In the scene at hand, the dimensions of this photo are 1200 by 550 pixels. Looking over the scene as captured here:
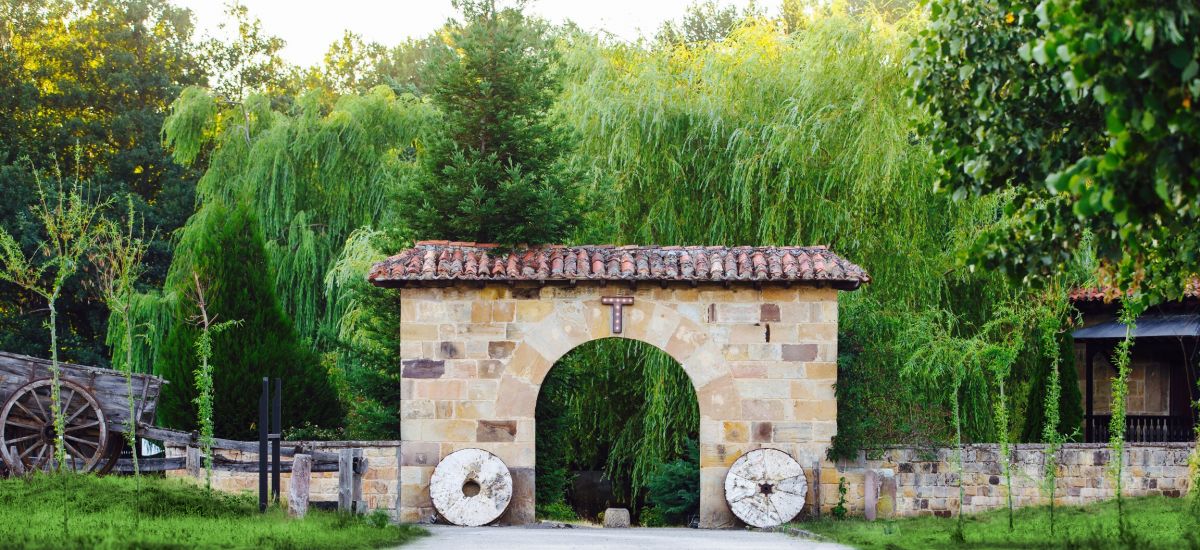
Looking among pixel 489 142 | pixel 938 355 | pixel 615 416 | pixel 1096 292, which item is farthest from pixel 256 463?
pixel 1096 292

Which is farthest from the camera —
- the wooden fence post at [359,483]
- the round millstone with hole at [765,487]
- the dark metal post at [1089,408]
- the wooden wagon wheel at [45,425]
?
the dark metal post at [1089,408]

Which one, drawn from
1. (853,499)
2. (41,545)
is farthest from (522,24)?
(41,545)

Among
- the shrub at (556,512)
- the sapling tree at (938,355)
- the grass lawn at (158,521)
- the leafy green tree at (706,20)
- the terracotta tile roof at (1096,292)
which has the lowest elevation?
the shrub at (556,512)

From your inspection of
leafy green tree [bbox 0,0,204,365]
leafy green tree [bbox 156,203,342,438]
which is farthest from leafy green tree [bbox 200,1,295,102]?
leafy green tree [bbox 156,203,342,438]

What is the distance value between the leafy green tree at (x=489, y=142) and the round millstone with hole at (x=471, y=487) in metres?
2.70

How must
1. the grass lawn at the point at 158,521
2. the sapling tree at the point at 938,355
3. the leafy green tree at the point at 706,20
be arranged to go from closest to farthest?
1. the grass lawn at the point at 158,521
2. the sapling tree at the point at 938,355
3. the leafy green tree at the point at 706,20

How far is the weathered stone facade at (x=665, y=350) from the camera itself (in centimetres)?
1427

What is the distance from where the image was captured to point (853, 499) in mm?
14398

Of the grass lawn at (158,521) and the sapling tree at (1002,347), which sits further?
the sapling tree at (1002,347)

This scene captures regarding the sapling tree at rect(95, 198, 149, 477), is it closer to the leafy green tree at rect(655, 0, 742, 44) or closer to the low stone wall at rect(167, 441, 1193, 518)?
the low stone wall at rect(167, 441, 1193, 518)

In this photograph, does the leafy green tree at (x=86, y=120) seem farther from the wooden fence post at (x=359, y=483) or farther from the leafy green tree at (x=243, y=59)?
the wooden fence post at (x=359, y=483)

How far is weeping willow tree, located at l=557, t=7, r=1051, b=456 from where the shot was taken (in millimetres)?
17203

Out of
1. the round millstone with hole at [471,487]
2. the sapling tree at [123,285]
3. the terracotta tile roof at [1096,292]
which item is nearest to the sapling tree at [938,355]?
the terracotta tile roof at [1096,292]

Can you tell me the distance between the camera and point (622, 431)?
60.2ft
